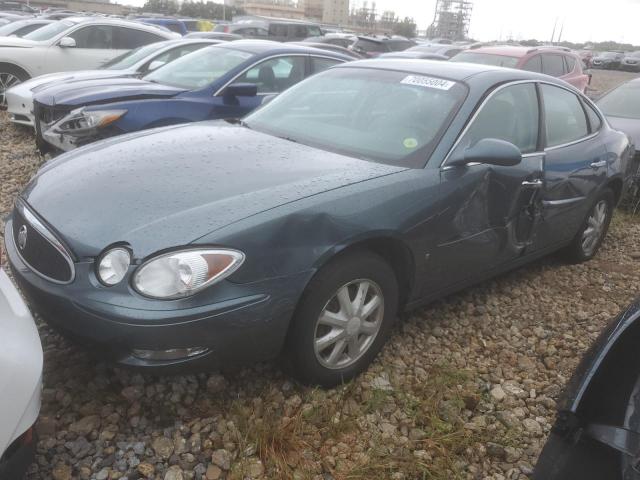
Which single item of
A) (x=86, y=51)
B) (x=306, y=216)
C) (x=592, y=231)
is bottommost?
(x=592, y=231)

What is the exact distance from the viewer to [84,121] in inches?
200

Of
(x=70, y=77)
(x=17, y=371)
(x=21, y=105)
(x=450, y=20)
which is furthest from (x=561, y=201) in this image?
(x=450, y=20)

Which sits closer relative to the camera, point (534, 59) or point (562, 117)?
point (562, 117)

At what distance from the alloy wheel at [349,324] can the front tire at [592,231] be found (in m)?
2.35

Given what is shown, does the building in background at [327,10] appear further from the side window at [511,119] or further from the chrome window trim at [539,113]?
the side window at [511,119]

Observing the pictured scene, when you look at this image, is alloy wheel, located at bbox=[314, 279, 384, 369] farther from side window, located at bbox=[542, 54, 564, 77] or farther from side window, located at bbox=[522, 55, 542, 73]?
side window, located at bbox=[542, 54, 564, 77]

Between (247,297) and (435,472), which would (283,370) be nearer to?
(247,297)

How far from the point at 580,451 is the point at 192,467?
4.68ft

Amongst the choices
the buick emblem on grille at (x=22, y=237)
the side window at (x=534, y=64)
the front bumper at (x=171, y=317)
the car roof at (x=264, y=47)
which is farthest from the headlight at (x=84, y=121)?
the side window at (x=534, y=64)

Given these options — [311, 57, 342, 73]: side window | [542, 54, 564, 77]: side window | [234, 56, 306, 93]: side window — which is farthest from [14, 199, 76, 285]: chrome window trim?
[542, 54, 564, 77]: side window

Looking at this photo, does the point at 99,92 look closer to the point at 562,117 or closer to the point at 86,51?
the point at 562,117

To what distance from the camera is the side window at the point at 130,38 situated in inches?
376

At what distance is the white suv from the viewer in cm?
875

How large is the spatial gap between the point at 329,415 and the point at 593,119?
3224mm
